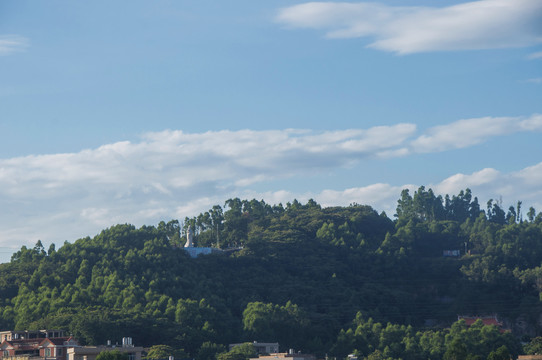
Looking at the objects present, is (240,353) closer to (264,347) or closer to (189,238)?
(264,347)

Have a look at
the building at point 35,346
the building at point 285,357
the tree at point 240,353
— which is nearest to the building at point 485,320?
the building at point 285,357

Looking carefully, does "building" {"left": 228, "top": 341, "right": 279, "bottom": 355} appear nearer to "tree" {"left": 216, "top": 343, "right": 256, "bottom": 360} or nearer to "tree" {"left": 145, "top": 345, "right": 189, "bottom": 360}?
"tree" {"left": 216, "top": 343, "right": 256, "bottom": 360}

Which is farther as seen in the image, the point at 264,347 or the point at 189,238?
the point at 189,238

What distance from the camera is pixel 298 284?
135875 mm

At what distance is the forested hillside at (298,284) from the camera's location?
114 m

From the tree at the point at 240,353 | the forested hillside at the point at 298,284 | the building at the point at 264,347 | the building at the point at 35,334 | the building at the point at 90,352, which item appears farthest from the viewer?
the forested hillside at the point at 298,284

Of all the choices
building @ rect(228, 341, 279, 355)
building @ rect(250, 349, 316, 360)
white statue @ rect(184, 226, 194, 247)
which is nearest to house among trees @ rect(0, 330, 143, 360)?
building @ rect(250, 349, 316, 360)

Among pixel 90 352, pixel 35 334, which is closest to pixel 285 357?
pixel 90 352

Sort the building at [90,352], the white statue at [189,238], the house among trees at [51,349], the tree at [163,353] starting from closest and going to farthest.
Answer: the building at [90,352] < the house among trees at [51,349] < the tree at [163,353] < the white statue at [189,238]

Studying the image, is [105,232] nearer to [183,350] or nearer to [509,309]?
[183,350]

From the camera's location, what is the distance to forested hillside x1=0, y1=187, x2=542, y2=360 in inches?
4488

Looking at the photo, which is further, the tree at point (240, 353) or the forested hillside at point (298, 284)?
the forested hillside at point (298, 284)

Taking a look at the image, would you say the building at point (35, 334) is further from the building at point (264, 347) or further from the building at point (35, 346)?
the building at point (264, 347)

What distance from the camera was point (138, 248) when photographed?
139625mm
